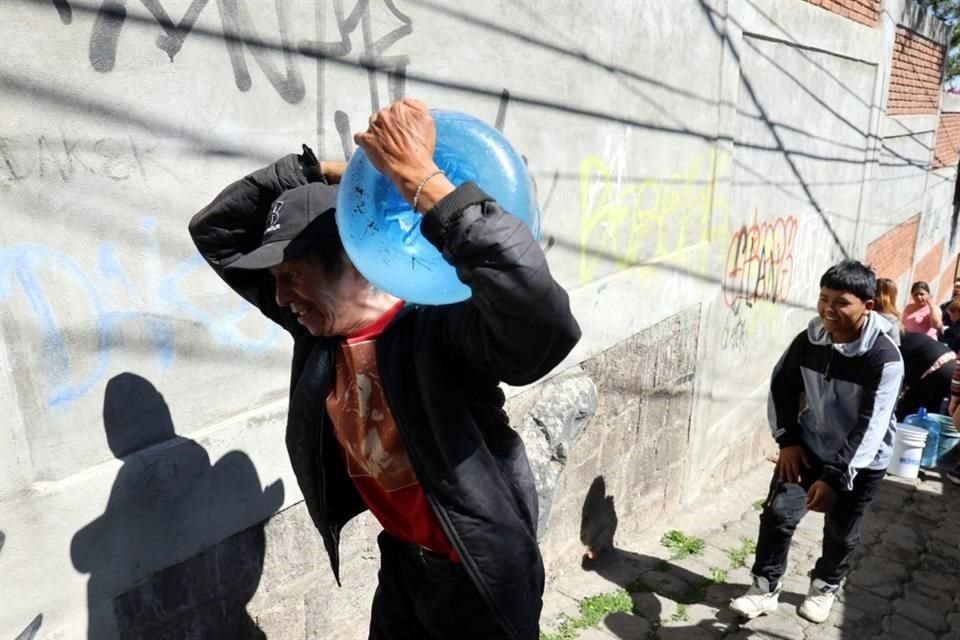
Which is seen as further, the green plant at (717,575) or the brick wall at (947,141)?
the brick wall at (947,141)

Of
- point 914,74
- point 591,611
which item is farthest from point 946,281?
point 591,611

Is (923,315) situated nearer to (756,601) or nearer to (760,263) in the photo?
(760,263)

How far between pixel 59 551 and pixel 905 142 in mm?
11324

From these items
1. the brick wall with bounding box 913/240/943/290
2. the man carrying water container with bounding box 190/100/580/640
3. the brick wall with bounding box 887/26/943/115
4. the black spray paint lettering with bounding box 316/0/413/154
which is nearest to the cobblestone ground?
the man carrying water container with bounding box 190/100/580/640

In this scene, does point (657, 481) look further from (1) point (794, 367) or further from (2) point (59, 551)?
(2) point (59, 551)

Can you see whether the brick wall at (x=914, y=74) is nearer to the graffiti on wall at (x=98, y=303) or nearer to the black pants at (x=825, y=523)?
the black pants at (x=825, y=523)

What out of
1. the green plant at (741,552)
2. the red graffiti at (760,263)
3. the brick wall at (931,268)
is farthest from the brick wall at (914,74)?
the green plant at (741,552)

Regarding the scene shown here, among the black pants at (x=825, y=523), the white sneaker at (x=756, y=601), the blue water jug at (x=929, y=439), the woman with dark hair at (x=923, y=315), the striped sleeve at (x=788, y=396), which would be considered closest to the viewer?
the black pants at (x=825, y=523)

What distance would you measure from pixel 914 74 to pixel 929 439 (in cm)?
582

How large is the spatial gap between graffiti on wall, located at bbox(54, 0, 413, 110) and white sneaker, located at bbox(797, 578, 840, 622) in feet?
10.9

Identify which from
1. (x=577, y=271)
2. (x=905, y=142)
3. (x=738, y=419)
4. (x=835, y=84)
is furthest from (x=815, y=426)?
(x=905, y=142)

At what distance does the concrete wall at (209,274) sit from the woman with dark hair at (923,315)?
4.52 meters

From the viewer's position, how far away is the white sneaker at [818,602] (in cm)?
405

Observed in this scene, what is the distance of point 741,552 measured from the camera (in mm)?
4875
